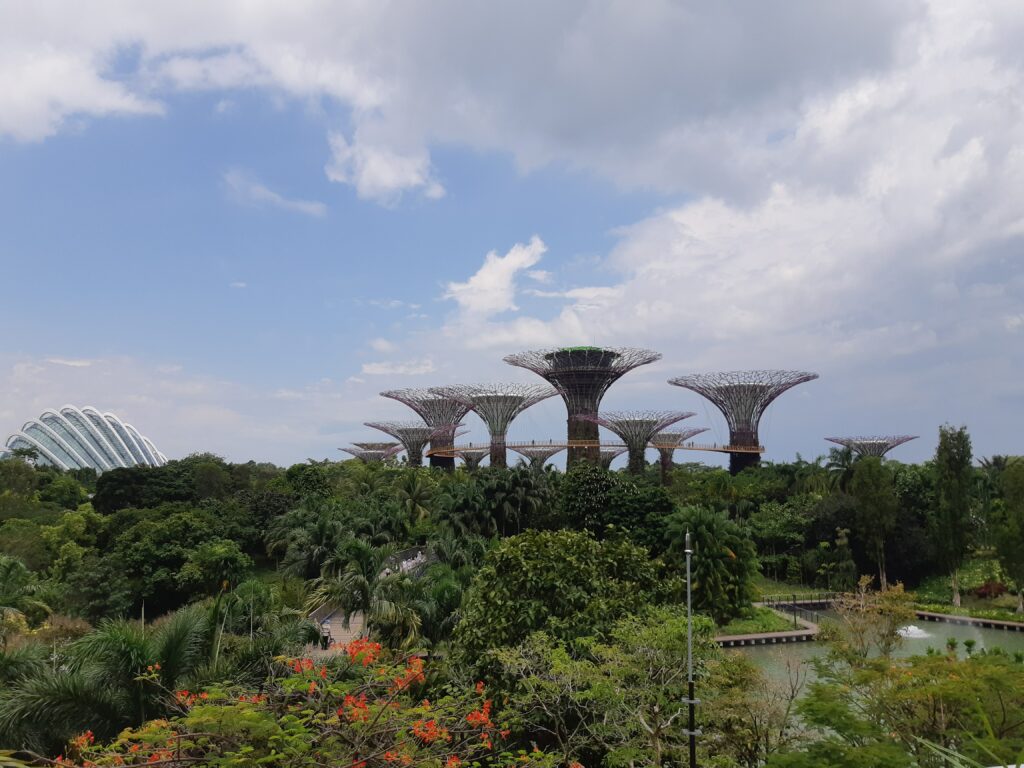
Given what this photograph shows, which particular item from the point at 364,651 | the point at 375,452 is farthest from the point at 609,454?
the point at 364,651

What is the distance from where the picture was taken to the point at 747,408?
191 feet

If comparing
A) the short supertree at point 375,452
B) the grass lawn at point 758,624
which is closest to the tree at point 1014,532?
the grass lawn at point 758,624

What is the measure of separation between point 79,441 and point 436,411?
5182cm

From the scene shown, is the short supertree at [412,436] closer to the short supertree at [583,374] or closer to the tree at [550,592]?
the short supertree at [583,374]

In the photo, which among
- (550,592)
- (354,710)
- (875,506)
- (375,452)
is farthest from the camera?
(375,452)

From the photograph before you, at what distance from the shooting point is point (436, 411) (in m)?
67.8

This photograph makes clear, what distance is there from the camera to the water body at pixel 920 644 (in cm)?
2412

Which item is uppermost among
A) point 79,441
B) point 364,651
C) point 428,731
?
point 79,441

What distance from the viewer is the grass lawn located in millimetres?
27359

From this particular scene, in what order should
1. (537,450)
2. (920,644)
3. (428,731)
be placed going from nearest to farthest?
(428,731)
(920,644)
(537,450)

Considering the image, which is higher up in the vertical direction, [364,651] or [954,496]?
[954,496]

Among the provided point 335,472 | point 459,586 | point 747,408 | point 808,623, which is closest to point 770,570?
point 808,623

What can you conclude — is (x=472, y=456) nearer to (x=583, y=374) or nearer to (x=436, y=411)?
(x=436, y=411)

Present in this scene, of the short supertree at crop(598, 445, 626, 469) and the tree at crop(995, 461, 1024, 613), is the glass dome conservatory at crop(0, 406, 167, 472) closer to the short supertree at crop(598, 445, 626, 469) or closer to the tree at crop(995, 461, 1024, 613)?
the short supertree at crop(598, 445, 626, 469)
